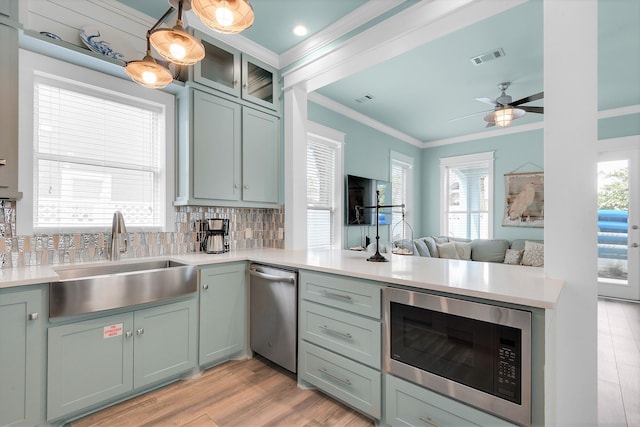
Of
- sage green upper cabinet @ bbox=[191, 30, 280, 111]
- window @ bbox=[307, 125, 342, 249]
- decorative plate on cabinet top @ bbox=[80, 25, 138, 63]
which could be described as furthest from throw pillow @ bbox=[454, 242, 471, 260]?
decorative plate on cabinet top @ bbox=[80, 25, 138, 63]

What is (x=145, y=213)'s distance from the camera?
263 cm

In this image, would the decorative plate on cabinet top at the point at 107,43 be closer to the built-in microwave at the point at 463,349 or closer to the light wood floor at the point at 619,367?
the built-in microwave at the point at 463,349

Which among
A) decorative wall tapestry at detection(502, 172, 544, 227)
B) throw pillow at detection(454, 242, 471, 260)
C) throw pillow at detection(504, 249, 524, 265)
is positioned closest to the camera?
throw pillow at detection(504, 249, 524, 265)

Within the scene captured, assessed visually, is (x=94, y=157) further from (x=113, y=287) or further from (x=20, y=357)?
(x=20, y=357)

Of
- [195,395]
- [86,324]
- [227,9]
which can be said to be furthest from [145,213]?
[227,9]

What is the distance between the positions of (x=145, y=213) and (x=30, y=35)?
136cm

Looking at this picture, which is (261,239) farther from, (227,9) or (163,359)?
(227,9)

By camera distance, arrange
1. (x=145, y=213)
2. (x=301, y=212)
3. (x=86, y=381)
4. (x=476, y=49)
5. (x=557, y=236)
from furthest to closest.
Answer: (x=301, y=212), (x=476, y=49), (x=145, y=213), (x=86, y=381), (x=557, y=236)

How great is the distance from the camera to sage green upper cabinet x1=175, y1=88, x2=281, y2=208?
2.60 meters

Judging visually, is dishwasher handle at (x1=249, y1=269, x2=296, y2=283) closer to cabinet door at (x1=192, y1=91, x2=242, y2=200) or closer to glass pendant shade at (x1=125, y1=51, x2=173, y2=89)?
cabinet door at (x1=192, y1=91, x2=242, y2=200)

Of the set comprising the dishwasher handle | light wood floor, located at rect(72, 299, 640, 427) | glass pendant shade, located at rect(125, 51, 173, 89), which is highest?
glass pendant shade, located at rect(125, 51, 173, 89)

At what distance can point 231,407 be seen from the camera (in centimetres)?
197

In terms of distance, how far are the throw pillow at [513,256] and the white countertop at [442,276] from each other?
3.62m

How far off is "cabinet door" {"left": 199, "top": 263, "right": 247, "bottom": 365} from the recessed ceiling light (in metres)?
2.11
